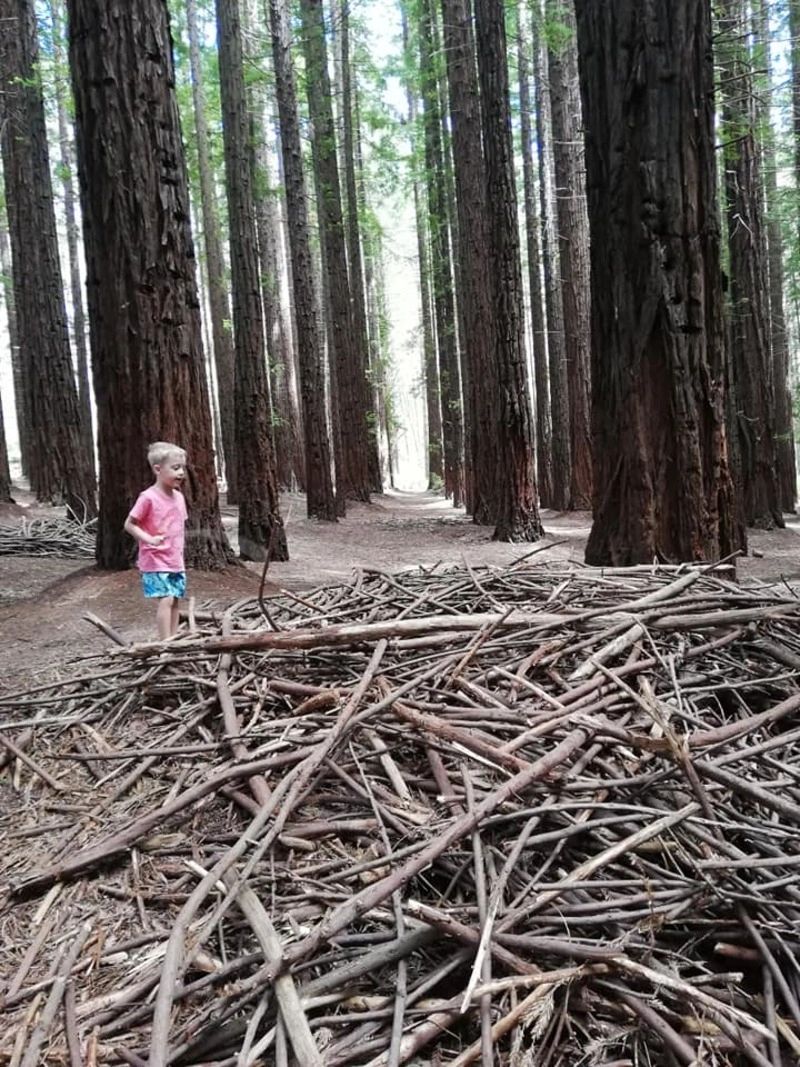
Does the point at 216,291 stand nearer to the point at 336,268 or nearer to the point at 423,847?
the point at 336,268

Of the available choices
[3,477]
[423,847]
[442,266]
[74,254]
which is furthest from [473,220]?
[74,254]

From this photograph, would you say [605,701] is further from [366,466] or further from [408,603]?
[366,466]

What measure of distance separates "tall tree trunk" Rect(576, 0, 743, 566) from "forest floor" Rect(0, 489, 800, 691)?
538 millimetres

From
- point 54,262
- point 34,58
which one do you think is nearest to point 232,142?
point 54,262

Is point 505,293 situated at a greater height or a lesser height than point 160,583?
greater

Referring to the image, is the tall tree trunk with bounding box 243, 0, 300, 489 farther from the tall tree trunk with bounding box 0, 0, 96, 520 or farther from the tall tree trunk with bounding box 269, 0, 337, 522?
the tall tree trunk with bounding box 0, 0, 96, 520

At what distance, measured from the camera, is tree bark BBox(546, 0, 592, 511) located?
15.8 m

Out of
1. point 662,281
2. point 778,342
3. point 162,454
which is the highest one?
point 778,342

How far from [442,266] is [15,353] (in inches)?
571

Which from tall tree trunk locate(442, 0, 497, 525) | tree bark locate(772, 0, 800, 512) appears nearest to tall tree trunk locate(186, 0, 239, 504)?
tall tree trunk locate(442, 0, 497, 525)

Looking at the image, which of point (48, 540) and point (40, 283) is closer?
point (48, 540)

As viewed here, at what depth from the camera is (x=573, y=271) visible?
16.0 metres

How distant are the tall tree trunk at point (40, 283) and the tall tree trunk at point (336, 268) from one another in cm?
521

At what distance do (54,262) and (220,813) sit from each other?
13493mm
